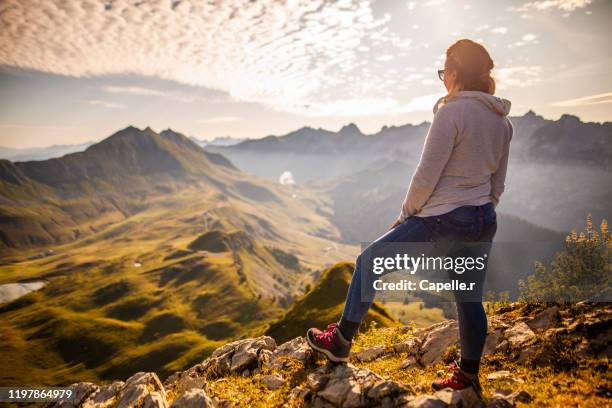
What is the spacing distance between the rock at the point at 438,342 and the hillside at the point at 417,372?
1.3 inches

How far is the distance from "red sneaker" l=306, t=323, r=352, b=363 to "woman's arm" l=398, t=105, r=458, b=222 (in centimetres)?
333

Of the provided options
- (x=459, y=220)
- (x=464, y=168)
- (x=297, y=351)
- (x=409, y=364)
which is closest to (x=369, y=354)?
(x=409, y=364)

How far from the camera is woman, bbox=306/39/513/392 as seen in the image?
576cm

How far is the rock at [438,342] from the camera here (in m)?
10.0

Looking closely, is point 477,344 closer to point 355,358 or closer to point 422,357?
point 422,357

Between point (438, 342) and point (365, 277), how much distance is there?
585cm

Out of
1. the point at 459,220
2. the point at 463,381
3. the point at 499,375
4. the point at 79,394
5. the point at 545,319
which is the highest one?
the point at 459,220

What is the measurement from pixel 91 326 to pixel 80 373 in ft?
120

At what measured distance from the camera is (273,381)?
30.1ft

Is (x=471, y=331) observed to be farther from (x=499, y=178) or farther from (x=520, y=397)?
(x=499, y=178)

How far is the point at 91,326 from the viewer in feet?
554

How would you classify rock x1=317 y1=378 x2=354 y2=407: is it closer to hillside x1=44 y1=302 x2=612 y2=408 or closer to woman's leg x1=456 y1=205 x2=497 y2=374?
hillside x1=44 y1=302 x2=612 y2=408

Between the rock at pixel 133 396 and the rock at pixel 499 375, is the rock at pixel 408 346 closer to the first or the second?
the rock at pixel 499 375

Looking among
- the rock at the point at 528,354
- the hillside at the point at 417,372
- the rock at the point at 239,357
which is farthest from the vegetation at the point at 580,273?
the rock at the point at 239,357
